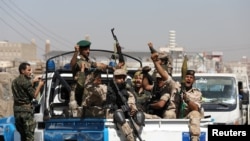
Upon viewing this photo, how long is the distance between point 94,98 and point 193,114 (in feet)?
4.54

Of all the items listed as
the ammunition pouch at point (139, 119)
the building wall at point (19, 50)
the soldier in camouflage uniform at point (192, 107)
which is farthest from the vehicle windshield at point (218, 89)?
the building wall at point (19, 50)

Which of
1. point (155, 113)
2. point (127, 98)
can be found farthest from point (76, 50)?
point (155, 113)

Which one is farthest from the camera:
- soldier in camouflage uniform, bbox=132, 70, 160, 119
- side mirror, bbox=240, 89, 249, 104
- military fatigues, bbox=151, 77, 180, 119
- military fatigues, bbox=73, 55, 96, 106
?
side mirror, bbox=240, 89, 249, 104

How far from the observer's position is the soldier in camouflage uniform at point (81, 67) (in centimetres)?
773

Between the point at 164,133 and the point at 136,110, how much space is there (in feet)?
1.52

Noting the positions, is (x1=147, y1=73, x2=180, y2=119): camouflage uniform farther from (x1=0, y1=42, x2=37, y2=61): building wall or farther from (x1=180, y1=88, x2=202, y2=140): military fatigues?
(x1=0, y1=42, x2=37, y2=61): building wall

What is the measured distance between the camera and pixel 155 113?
8.23m

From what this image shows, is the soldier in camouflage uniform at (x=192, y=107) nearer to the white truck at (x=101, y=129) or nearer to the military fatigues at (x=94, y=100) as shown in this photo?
the white truck at (x=101, y=129)

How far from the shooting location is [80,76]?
7.72 metres

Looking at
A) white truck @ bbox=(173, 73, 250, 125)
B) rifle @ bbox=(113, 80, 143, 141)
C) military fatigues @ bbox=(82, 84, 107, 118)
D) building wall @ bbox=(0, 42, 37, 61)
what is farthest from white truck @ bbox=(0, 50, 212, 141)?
building wall @ bbox=(0, 42, 37, 61)

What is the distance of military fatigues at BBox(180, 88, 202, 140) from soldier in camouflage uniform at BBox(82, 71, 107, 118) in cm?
107

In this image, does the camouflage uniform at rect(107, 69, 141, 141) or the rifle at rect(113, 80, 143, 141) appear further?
the camouflage uniform at rect(107, 69, 141, 141)

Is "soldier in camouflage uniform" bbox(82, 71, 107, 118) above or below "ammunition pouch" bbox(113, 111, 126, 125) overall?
above

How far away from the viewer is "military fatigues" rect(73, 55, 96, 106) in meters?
7.77
